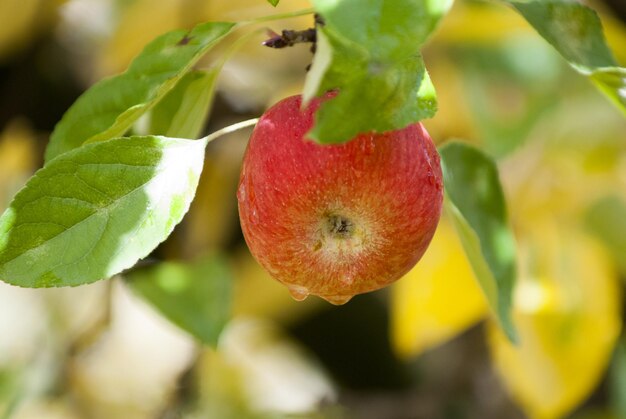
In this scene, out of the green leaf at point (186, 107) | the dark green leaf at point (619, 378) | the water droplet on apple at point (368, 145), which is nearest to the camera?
the water droplet on apple at point (368, 145)

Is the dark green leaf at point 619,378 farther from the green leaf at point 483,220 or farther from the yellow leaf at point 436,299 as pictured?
the green leaf at point 483,220

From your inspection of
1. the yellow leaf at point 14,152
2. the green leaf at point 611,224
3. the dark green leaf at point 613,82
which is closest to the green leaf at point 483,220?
the dark green leaf at point 613,82

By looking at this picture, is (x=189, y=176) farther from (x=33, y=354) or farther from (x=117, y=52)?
(x=33, y=354)

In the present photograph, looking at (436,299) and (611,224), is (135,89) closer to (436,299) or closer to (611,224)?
(436,299)

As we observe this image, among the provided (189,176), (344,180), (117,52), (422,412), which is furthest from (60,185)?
(422,412)

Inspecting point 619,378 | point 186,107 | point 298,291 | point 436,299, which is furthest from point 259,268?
point 298,291

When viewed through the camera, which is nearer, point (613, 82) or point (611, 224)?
point (613, 82)
